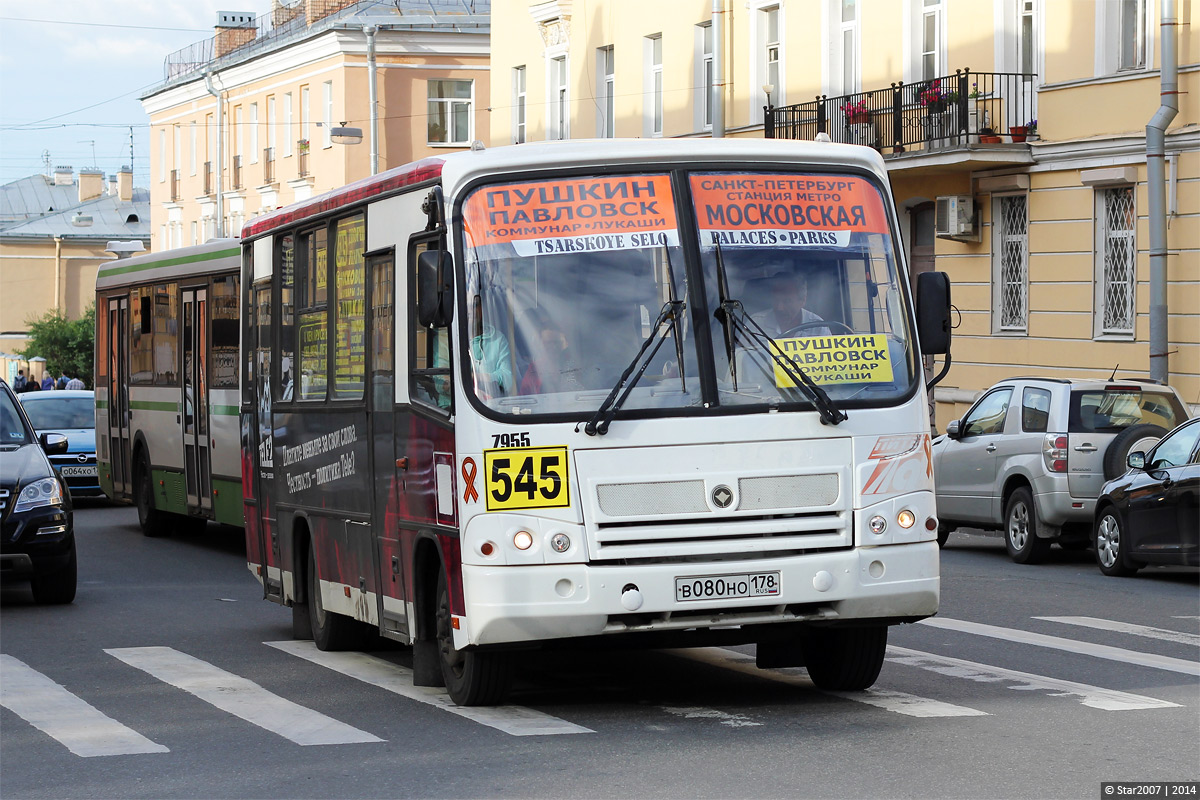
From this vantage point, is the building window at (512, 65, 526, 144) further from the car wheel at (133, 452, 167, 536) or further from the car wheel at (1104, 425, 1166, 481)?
the car wheel at (1104, 425, 1166, 481)

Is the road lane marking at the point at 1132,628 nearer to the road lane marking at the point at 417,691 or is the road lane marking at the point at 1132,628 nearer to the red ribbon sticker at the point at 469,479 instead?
the road lane marking at the point at 417,691

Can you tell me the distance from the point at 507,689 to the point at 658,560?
122cm

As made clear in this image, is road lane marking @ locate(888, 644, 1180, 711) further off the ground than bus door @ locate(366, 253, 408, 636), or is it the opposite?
bus door @ locate(366, 253, 408, 636)

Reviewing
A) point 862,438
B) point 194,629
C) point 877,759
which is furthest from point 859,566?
point 194,629

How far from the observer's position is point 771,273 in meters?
9.48

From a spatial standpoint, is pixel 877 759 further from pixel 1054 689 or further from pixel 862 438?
pixel 1054 689

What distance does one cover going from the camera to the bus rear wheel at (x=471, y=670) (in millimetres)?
9672

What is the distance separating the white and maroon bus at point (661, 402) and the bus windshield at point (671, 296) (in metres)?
0.01

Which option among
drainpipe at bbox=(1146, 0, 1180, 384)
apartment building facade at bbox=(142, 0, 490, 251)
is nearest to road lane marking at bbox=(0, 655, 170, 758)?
drainpipe at bbox=(1146, 0, 1180, 384)

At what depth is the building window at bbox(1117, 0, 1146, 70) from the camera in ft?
85.5

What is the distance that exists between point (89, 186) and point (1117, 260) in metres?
85.3

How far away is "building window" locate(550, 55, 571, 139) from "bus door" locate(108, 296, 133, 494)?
20746 millimetres

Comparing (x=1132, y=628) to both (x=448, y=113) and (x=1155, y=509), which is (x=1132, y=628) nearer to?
(x=1155, y=509)

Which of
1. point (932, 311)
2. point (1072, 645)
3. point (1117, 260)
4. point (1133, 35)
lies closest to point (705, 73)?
point (1133, 35)
